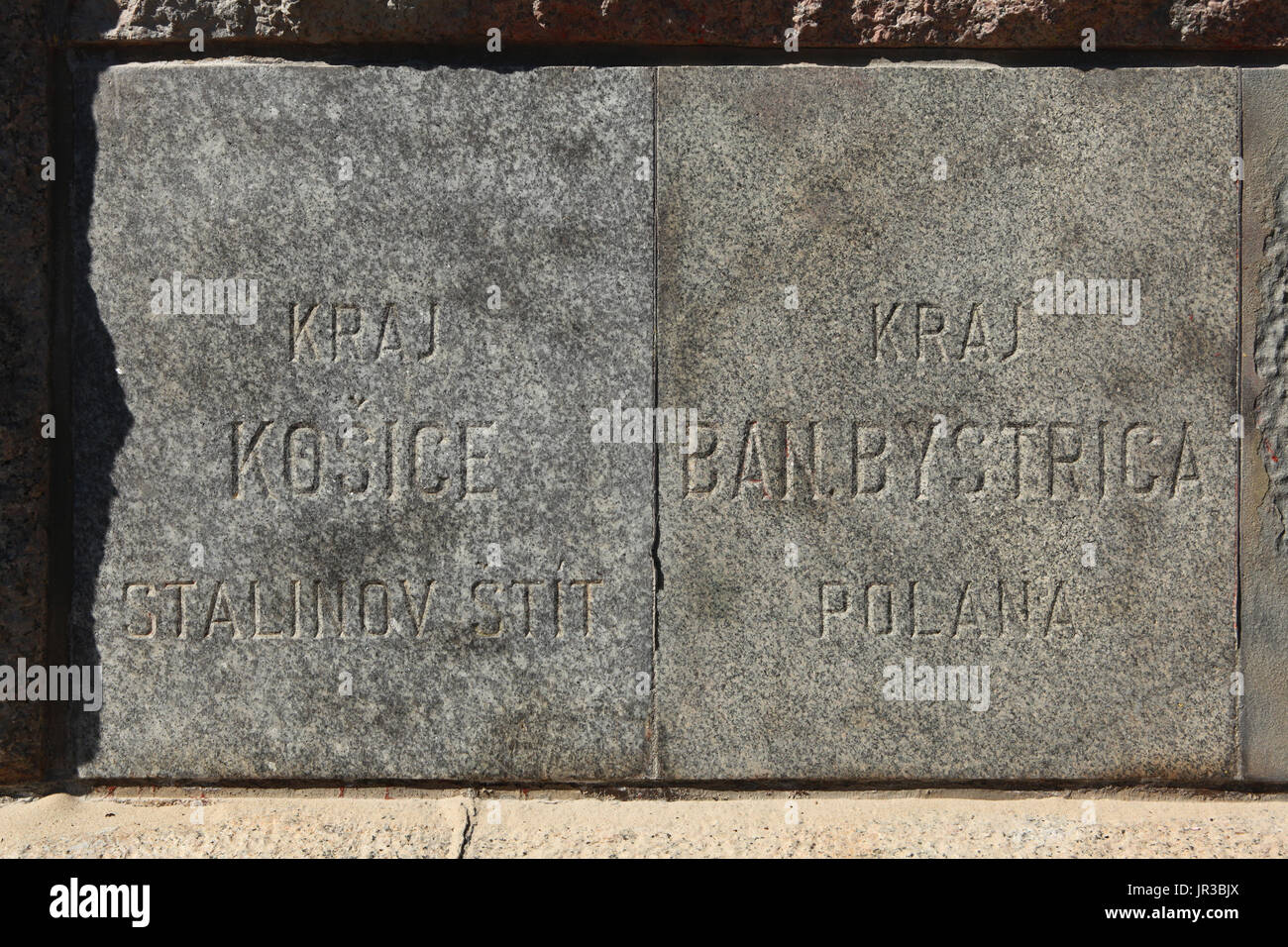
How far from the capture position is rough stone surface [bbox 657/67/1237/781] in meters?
2.65

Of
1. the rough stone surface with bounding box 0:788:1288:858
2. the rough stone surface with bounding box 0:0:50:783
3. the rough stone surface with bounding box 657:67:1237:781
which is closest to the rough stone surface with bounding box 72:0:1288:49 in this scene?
the rough stone surface with bounding box 657:67:1237:781

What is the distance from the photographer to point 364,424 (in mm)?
2666

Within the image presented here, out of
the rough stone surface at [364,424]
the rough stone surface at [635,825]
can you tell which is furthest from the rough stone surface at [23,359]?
the rough stone surface at [635,825]

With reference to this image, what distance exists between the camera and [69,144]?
2.67 m

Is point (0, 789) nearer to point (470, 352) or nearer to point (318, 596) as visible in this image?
point (318, 596)

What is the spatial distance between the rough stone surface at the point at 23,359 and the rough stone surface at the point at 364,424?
11 centimetres

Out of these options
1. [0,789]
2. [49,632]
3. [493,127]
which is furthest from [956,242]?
[0,789]

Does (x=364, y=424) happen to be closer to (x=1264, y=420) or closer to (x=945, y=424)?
(x=945, y=424)

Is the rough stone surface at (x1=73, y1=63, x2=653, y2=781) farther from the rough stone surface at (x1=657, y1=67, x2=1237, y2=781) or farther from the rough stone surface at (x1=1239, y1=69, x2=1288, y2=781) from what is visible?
the rough stone surface at (x1=1239, y1=69, x2=1288, y2=781)

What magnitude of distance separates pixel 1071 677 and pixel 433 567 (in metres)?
1.99

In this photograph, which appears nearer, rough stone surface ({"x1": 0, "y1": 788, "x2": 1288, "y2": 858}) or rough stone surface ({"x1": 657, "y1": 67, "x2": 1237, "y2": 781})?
rough stone surface ({"x1": 0, "y1": 788, "x2": 1288, "y2": 858})

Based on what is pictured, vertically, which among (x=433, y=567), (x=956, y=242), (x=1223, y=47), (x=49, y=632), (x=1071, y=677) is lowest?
(x=1071, y=677)

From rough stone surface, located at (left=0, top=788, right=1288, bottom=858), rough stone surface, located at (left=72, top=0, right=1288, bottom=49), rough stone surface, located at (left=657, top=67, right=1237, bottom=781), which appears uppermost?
rough stone surface, located at (left=72, top=0, right=1288, bottom=49)

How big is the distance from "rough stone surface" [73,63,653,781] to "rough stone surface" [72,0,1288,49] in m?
0.13
